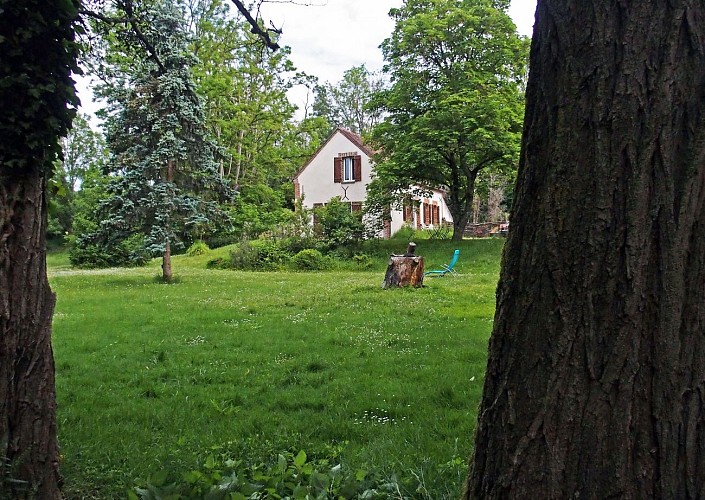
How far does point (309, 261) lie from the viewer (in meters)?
21.3

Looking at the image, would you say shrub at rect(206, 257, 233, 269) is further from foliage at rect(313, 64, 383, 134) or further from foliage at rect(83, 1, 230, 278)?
foliage at rect(313, 64, 383, 134)

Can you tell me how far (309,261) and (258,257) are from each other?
243 centimetres

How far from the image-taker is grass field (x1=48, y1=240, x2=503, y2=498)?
10.7 feet

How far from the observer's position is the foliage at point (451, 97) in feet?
68.6

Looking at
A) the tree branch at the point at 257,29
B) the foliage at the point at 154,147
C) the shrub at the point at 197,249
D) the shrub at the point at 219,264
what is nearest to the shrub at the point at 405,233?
the shrub at the point at 219,264

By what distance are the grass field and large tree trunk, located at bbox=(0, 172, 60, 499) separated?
39 cm

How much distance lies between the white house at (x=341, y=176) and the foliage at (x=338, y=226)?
6461mm

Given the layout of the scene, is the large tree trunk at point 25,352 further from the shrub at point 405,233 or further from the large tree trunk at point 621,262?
the shrub at point 405,233

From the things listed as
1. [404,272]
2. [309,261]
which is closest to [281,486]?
[404,272]

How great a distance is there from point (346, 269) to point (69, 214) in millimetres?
23627

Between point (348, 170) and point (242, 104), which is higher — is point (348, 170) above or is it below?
below

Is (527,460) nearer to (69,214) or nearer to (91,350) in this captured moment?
(91,350)

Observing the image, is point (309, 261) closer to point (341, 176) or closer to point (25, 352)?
point (341, 176)

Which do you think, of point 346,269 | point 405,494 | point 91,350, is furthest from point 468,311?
point 346,269
